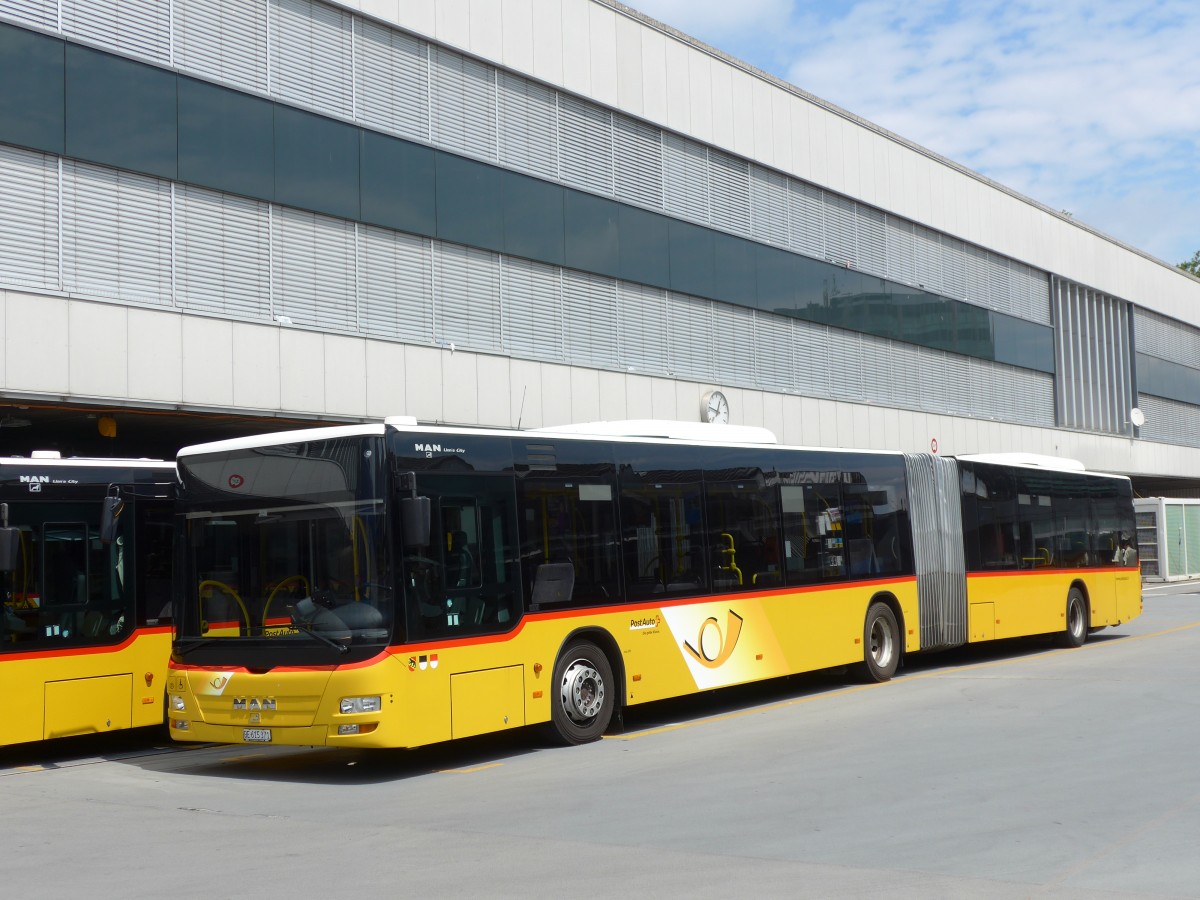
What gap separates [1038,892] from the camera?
6.45 m

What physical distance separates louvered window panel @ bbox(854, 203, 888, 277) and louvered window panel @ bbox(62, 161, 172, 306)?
19298 mm

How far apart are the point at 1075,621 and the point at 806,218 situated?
482 inches

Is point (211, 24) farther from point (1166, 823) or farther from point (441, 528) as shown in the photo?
point (1166, 823)

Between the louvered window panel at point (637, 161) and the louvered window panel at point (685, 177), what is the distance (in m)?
0.24

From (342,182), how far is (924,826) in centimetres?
1453

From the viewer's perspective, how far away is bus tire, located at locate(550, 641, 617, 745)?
12344mm

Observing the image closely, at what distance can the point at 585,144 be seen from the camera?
24.5 meters

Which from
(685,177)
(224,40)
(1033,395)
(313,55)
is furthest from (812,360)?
(224,40)

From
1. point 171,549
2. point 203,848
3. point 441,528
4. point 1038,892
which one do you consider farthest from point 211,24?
point 1038,892

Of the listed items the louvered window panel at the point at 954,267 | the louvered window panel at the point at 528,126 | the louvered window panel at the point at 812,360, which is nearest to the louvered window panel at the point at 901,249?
the louvered window panel at the point at 954,267

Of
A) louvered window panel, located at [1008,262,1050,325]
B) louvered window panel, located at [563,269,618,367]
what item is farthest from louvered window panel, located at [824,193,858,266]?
louvered window panel, located at [1008,262,1050,325]

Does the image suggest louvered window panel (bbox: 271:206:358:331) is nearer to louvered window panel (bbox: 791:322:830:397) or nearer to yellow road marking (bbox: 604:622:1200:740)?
yellow road marking (bbox: 604:622:1200:740)

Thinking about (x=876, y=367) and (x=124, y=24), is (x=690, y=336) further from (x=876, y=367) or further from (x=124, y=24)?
(x=124, y=24)

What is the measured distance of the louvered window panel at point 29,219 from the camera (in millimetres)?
16016
